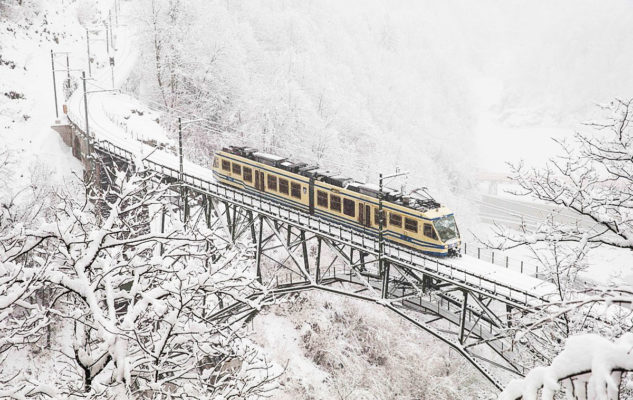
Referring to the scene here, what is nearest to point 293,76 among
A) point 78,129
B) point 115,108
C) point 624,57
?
point 115,108

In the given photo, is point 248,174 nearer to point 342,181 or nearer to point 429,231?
point 342,181

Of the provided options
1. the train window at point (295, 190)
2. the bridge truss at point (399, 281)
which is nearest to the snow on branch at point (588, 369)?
the bridge truss at point (399, 281)

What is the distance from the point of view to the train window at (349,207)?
26.9m

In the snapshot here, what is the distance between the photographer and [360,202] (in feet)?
86.9

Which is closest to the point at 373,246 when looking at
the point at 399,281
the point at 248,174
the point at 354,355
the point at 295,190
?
the point at 399,281

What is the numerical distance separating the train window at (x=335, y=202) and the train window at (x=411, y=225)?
12.5ft

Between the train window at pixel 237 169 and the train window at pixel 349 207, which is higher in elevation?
the train window at pixel 237 169

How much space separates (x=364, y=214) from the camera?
2645 cm

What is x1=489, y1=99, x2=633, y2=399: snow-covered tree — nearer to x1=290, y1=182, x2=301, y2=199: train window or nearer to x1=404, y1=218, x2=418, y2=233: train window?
x1=404, y1=218, x2=418, y2=233: train window

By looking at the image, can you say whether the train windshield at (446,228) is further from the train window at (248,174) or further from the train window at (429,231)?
the train window at (248,174)

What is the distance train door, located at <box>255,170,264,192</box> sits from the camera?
3131 centimetres

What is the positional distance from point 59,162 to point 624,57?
327 feet

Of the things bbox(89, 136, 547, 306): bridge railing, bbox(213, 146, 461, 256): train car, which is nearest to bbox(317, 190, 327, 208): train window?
bbox(213, 146, 461, 256): train car

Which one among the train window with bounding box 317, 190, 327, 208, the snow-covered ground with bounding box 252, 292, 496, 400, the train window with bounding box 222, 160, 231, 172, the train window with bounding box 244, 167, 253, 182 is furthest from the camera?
the snow-covered ground with bounding box 252, 292, 496, 400
